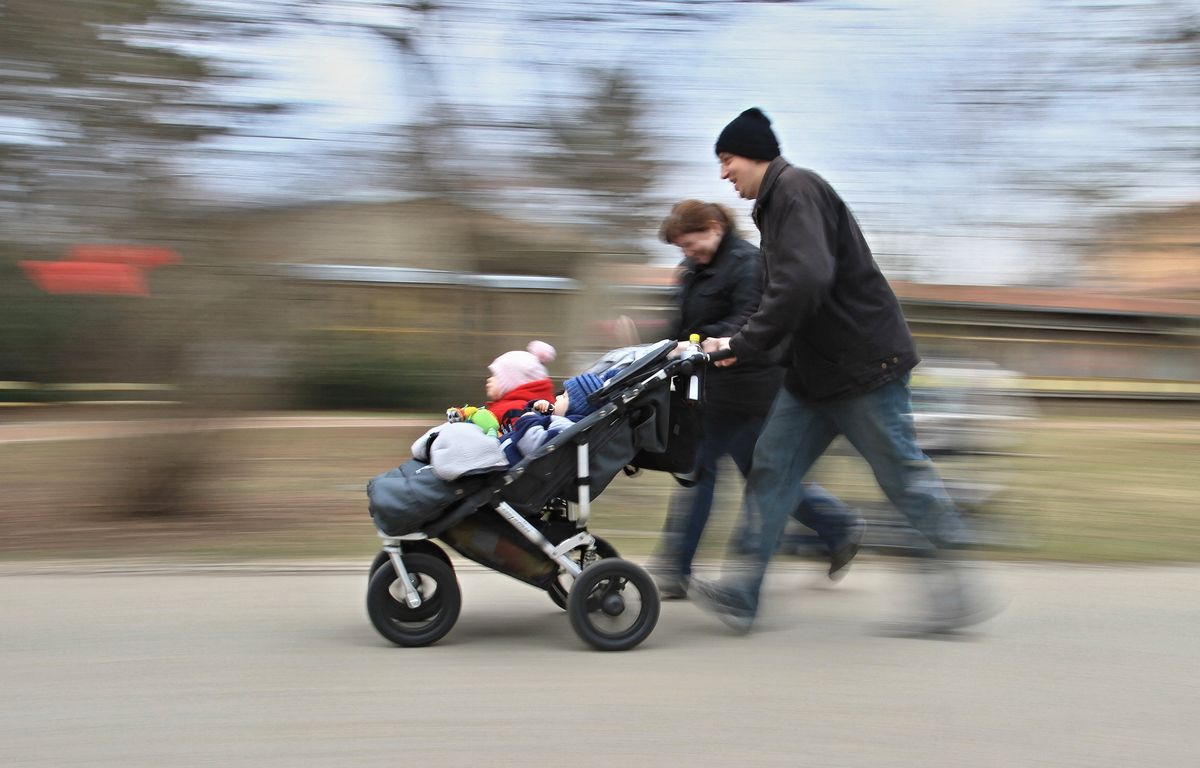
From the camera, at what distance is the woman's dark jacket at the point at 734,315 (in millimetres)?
4824

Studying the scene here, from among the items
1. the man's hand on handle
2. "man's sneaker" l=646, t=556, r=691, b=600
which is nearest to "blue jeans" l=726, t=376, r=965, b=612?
the man's hand on handle

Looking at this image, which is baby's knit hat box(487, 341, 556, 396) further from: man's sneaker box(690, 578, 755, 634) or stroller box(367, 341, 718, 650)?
man's sneaker box(690, 578, 755, 634)

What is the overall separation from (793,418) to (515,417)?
107 cm

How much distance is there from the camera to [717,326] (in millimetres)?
4848

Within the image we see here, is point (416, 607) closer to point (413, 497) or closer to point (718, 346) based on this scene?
point (413, 497)

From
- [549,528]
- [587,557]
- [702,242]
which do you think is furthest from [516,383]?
[702,242]

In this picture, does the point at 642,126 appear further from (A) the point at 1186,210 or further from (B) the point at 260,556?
(A) the point at 1186,210

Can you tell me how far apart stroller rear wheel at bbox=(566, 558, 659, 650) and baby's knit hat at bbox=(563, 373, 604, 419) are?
1.84ft

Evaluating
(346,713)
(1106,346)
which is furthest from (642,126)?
(1106,346)

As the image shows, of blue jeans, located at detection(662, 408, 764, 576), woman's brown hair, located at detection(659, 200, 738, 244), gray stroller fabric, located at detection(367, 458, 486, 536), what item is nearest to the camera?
gray stroller fabric, located at detection(367, 458, 486, 536)

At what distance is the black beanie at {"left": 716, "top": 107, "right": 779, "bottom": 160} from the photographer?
436 cm

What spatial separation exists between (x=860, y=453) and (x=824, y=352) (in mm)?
412

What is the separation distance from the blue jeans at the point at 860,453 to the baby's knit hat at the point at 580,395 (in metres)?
0.69

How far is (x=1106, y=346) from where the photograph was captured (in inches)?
1085
